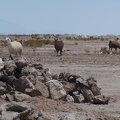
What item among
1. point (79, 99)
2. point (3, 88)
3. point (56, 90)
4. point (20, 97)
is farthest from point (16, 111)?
point (79, 99)

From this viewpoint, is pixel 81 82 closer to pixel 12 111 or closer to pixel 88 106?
pixel 88 106

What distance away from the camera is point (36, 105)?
43.5 ft

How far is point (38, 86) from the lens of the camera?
1514 cm

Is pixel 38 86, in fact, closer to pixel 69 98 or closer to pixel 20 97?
pixel 20 97

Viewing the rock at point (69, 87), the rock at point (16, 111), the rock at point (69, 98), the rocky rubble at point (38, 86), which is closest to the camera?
the rock at point (16, 111)

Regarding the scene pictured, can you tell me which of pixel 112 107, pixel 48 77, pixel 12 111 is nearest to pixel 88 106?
pixel 112 107

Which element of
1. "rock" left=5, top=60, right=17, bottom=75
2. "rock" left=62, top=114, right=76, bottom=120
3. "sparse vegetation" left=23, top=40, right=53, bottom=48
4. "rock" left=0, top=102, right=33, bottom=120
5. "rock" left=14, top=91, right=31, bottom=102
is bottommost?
"sparse vegetation" left=23, top=40, right=53, bottom=48

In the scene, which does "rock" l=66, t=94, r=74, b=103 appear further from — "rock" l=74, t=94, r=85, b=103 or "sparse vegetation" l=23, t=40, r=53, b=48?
"sparse vegetation" l=23, t=40, r=53, b=48

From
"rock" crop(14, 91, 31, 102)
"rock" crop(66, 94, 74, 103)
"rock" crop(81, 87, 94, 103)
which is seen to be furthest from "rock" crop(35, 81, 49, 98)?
"rock" crop(81, 87, 94, 103)

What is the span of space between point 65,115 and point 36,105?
152 cm

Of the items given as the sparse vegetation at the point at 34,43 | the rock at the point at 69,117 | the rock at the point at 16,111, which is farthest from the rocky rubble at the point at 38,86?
the sparse vegetation at the point at 34,43

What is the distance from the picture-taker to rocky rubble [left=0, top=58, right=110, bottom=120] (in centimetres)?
1485

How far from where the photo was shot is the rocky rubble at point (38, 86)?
1485cm

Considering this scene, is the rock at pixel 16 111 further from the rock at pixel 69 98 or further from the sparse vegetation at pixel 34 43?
the sparse vegetation at pixel 34 43
